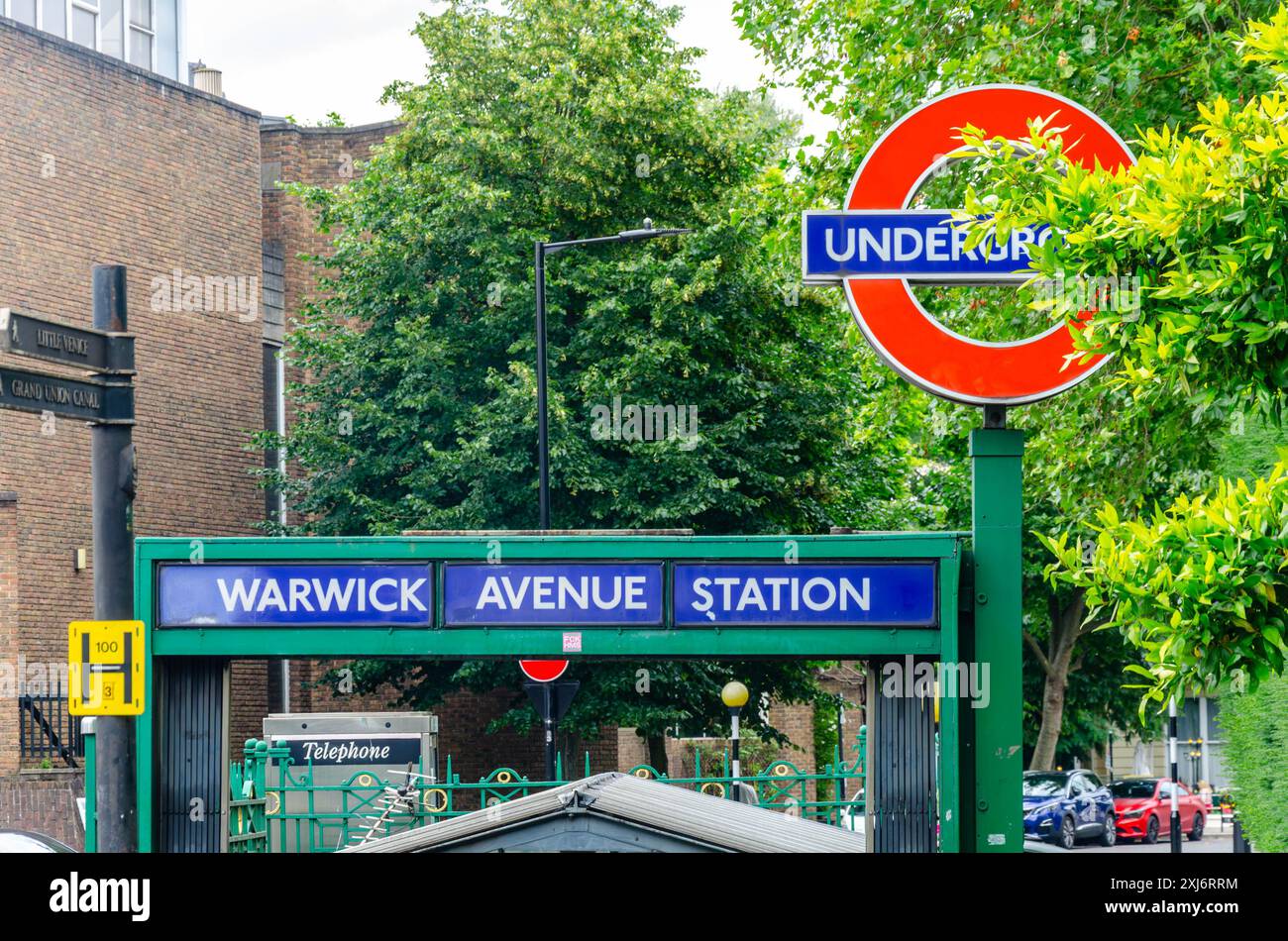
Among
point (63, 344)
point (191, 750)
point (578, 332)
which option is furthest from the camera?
point (578, 332)

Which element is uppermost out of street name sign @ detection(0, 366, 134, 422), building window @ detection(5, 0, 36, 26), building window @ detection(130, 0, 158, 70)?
building window @ detection(130, 0, 158, 70)

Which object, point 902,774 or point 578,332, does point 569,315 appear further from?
point 902,774

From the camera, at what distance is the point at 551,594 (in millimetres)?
5887

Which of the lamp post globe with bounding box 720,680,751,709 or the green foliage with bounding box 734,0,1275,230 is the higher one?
the green foliage with bounding box 734,0,1275,230

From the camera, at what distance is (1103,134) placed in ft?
19.6

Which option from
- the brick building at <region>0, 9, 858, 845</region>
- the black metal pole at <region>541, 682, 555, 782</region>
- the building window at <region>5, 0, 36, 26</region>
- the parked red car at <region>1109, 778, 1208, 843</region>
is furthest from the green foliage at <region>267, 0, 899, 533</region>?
the parked red car at <region>1109, 778, 1208, 843</region>

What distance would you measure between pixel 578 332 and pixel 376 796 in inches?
372

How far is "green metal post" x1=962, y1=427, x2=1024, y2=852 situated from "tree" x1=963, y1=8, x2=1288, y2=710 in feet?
1.68

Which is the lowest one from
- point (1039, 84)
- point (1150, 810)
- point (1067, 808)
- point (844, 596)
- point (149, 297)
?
point (1150, 810)

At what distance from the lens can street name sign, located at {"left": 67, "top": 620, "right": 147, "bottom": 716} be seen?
766 cm

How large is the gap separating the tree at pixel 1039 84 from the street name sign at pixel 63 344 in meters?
5.63

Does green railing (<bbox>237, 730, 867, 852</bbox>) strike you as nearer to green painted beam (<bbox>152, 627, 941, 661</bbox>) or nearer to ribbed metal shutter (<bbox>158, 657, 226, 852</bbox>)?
ribbed metal shutter (<bbox>158, 657, 226, 852</bbox>)

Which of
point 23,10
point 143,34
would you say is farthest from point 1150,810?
point 23,10
